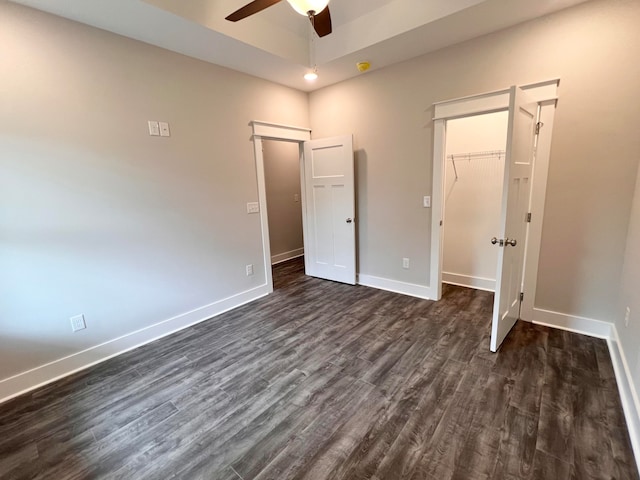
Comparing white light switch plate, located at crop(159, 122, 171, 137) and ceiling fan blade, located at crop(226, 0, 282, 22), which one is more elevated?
ceiling fan blade, located at crop(226, 0, 282, 22)

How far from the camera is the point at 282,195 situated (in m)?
5.51

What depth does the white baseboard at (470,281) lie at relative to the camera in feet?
12.2

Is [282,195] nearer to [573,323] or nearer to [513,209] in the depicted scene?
[513,209]

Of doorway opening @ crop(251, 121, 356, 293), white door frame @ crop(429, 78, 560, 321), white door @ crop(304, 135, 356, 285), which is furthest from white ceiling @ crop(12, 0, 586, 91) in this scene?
Result: white door @ crop(304, 135, 356, 285)

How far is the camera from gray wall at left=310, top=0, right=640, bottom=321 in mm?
2230

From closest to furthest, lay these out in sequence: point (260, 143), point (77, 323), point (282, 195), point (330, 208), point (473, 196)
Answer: point (77, 323) → point (260, 143) → point (473, 196) → point (330, 208) → point (282, 195)

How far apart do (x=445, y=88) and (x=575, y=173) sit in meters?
1.46

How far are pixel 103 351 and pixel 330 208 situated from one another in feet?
9.75

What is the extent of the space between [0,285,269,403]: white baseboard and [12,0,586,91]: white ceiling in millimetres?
2625

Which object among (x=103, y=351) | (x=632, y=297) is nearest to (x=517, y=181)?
(x=632, y=297)

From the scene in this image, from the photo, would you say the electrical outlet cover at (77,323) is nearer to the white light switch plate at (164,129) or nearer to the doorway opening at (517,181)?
the white light switch plate at (164,129)

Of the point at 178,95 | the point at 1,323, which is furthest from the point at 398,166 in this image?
the point at 1,323

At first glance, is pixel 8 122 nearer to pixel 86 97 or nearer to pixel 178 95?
pixel 86 97

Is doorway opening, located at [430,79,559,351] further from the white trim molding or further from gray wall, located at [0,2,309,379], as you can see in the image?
gray wall, located at [0,2,309,379]
